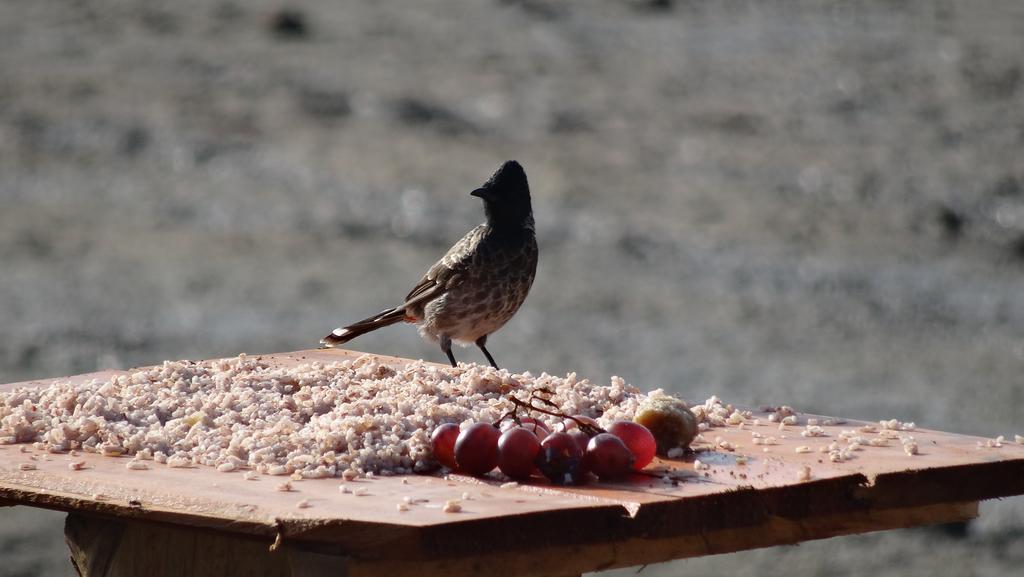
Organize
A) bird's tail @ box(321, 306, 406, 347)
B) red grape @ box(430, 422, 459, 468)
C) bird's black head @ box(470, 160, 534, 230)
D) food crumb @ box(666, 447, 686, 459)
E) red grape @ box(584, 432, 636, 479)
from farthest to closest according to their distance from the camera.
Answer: bird's tail @ box(321, 306, 406, 347), bird's black head @ box(470, 160, 534, 230), food crumb @ box(666, 447, 686, 459), red grape @ box(430, 422, 459, 468), red grape @ box(584, 432, 636, 479)

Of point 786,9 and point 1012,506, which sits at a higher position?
point 786,9

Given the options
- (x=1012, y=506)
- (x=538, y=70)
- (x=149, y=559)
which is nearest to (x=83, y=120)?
(x=538, y=70)

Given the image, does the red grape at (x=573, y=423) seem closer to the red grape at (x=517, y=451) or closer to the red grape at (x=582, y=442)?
the red grape at (x=582, y=442)

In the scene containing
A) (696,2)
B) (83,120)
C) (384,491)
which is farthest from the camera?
(83,120)

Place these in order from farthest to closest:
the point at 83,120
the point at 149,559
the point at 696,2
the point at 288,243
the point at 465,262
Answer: the point at 83,120
the point at 696,2
the point at 288,243
the point at 465,262
the point at 149,559

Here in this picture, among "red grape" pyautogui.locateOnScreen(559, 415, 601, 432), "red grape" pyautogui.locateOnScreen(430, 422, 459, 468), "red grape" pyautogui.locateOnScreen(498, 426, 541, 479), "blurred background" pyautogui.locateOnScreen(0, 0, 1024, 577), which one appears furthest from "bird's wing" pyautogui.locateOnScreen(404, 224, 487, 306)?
"blurred background" pyautogui.locateOnScreen(0, 0, 1024, 577)

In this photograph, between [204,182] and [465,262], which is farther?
[204,182]

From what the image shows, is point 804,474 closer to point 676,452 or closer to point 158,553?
point 676,452

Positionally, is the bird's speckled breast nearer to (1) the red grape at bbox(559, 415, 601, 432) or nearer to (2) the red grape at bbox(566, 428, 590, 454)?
(1) the red grape at bbox(559, 415, 601, 432)

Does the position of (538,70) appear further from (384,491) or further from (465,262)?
(384,491)

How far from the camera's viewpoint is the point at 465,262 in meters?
4.57

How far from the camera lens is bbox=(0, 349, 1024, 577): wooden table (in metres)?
2.46

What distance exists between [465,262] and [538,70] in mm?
10570

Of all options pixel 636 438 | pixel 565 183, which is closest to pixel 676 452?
pixel 636 438
